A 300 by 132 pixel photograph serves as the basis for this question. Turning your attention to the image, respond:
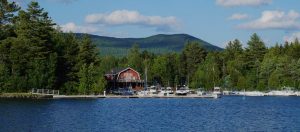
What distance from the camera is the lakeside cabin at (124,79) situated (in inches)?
5202

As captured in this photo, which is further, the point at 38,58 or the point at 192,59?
the point at 192,59

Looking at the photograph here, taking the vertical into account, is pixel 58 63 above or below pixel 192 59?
below

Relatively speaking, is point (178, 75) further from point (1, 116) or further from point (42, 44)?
point (1, 116)

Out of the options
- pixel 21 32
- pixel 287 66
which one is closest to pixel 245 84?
pixel 287 66

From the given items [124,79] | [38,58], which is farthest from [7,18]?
[124,79]

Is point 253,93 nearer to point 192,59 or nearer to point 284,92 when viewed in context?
point 284,92

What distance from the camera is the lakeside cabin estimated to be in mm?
132125

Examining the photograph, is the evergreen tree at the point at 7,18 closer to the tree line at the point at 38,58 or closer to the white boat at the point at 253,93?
the tree line at the point at 38,58

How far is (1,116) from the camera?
185ft

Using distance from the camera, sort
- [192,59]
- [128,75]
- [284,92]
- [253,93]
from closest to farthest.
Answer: [253,93], [128,75], [284,92], [192,59]

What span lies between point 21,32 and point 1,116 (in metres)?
41.5

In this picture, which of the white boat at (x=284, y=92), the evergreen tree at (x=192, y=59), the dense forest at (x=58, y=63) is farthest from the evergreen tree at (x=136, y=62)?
the white boat at (x=284, y=92)

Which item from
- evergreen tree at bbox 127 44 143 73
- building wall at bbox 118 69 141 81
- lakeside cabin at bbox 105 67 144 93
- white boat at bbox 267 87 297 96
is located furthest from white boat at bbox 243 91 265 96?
evergreen tree at bbox 127 44 143 73

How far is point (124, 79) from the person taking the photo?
13362 cm
